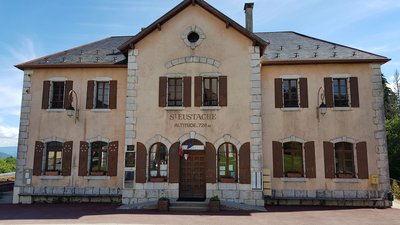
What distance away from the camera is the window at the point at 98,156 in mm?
14828

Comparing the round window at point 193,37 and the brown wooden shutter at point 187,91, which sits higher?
the round window at point 193,37

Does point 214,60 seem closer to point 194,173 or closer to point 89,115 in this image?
point 194,173

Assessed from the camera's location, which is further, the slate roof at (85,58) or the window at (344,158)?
the slate roof at (85,58)

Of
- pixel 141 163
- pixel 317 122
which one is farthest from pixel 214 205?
pixel 317 122

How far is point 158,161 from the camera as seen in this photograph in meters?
13.9

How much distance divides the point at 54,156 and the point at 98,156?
7.02ft

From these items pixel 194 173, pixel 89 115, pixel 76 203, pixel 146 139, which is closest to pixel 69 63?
pixel 89 115

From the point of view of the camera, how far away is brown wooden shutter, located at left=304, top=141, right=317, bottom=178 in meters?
14.1

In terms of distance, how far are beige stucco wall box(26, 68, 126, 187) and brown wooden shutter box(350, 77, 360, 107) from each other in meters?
10.7

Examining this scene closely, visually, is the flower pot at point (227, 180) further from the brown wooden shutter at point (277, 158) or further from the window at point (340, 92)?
the window at point (340, 92)

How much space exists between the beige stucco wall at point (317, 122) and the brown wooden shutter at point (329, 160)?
6.7 inches

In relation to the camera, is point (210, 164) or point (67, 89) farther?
point (67, 89)

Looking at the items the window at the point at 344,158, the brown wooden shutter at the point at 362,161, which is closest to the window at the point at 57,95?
the window at the point at 344,158

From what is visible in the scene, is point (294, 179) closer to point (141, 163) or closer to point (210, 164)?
point (210, 164)
